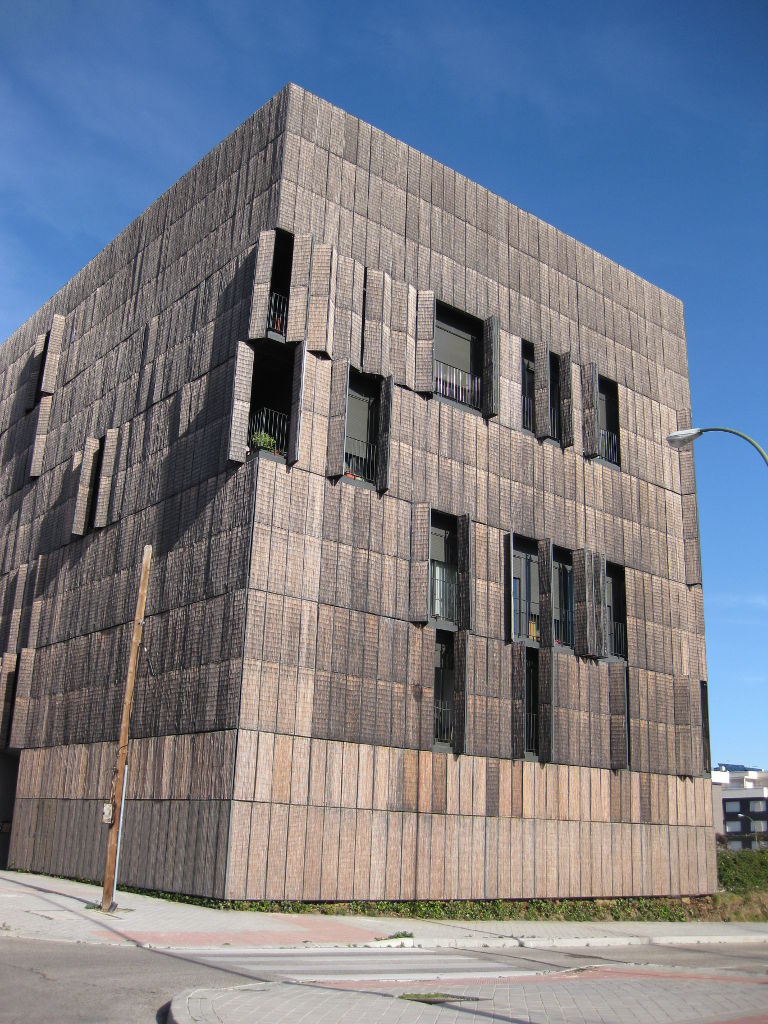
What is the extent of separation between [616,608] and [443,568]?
25.2 feet

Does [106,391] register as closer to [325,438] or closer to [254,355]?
[254,355]

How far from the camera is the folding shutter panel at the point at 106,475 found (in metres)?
31.6

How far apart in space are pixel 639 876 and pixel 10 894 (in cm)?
1893

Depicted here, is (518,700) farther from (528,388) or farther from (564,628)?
(528,388)

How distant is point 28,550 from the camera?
37062 mm

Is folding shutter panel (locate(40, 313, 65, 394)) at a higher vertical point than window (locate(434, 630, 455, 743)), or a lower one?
higher

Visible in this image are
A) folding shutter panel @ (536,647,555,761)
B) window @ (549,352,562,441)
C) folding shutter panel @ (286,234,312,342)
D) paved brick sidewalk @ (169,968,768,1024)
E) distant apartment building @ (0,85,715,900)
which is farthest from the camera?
window @ (549,352,562,441)

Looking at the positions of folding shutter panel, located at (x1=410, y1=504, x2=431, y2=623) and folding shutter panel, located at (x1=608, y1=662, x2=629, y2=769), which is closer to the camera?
folding shutter panel, located at (x1=410, y1=504, x2=431, y2=623)

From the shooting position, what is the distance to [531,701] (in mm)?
30062

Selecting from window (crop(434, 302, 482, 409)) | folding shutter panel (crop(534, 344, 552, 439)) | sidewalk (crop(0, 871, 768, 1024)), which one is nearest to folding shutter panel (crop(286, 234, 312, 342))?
window (crop(434, 302, 482, 409))

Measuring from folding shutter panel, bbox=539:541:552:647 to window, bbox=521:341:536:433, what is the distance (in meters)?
4.30

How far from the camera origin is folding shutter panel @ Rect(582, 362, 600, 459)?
3328 centimetres

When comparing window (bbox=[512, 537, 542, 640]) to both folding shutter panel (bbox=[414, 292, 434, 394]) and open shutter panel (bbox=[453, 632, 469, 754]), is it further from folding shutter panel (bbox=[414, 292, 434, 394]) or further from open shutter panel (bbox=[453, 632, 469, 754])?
folding shutter panel (bbox=[414, 292, 434, 394])

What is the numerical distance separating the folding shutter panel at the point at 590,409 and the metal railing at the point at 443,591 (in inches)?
294
